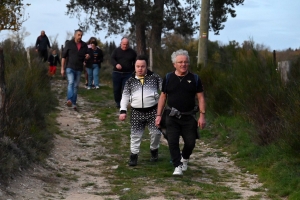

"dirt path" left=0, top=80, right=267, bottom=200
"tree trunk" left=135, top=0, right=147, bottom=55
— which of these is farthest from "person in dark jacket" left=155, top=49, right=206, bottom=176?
"tree trunk" left=135, top=0, right=147, bottom=55

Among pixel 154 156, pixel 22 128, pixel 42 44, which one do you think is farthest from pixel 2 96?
pixel 42 44

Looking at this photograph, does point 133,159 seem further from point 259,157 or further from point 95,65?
point 95,65

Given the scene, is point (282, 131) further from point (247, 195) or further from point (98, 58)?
point (98, 58)

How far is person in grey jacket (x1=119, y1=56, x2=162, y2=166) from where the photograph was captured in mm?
8938

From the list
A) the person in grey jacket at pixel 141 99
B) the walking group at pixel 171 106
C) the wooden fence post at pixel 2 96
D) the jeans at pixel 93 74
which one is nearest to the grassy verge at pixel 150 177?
the walking group at pixel 171 106

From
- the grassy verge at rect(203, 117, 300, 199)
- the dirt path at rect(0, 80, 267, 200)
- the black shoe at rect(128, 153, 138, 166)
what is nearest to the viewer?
the dirt path at rect(0, 80, 267, 200)

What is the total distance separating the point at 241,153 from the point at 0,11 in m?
13.6

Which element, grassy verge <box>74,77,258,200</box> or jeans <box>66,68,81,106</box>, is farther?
jeans <box>66,68,81,106</box>

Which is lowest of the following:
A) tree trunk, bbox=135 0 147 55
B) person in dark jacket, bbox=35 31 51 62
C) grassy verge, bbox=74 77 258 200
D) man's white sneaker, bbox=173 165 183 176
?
grassy verge, bbox=74 77 258 200

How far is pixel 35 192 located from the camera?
289 inches

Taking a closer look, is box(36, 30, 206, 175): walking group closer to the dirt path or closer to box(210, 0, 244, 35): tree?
the dirt path

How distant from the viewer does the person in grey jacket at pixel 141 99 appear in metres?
8.94

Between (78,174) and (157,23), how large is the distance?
17.1 metres

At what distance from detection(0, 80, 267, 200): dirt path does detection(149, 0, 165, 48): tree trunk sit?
42.1 feet
